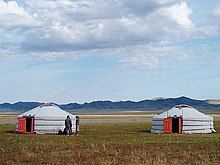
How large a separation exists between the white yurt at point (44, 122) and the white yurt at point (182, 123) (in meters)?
7.50

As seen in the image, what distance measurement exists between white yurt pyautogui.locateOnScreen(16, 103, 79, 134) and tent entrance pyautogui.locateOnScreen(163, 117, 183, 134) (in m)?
7.87

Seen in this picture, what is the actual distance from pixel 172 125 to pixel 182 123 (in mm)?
935

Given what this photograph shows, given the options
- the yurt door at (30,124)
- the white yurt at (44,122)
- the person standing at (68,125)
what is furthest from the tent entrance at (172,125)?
the yurt door at (30,124)

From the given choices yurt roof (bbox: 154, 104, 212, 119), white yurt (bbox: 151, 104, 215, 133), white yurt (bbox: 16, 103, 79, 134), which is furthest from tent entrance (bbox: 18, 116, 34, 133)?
yurt roof (bbox: 154, 104, 212, 119)

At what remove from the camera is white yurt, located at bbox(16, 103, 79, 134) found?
50.6m

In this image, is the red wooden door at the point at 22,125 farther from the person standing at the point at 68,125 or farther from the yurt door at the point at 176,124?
the yurt door at the point at 176,124

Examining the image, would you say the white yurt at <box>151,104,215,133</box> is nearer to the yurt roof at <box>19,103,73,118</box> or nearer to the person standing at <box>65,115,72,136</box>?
the person standing at <box>65,115,72,136</box>

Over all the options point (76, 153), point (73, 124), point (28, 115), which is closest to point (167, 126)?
point (73, 124)

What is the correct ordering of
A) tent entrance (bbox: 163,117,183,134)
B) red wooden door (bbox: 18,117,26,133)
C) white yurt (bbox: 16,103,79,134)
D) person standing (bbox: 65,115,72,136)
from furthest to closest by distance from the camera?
red wooden door (bbox: 18,117,26,133)
tent entrance (bbox: 163,117,183,134)
white yurt (bbox: 16,103,79,134)
person standing (bbox: 65,115,72,136)

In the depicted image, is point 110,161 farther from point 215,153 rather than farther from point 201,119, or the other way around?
point 201,119

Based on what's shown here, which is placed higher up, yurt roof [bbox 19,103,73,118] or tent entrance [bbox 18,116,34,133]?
yurt roof [bbox 19,103,73,118]

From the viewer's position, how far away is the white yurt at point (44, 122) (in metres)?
50.6

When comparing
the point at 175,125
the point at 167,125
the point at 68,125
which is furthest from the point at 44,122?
the point at 175,125

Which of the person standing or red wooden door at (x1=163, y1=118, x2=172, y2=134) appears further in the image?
red wooden door at (x1=163, y1=118, x2=172, y2=134)
